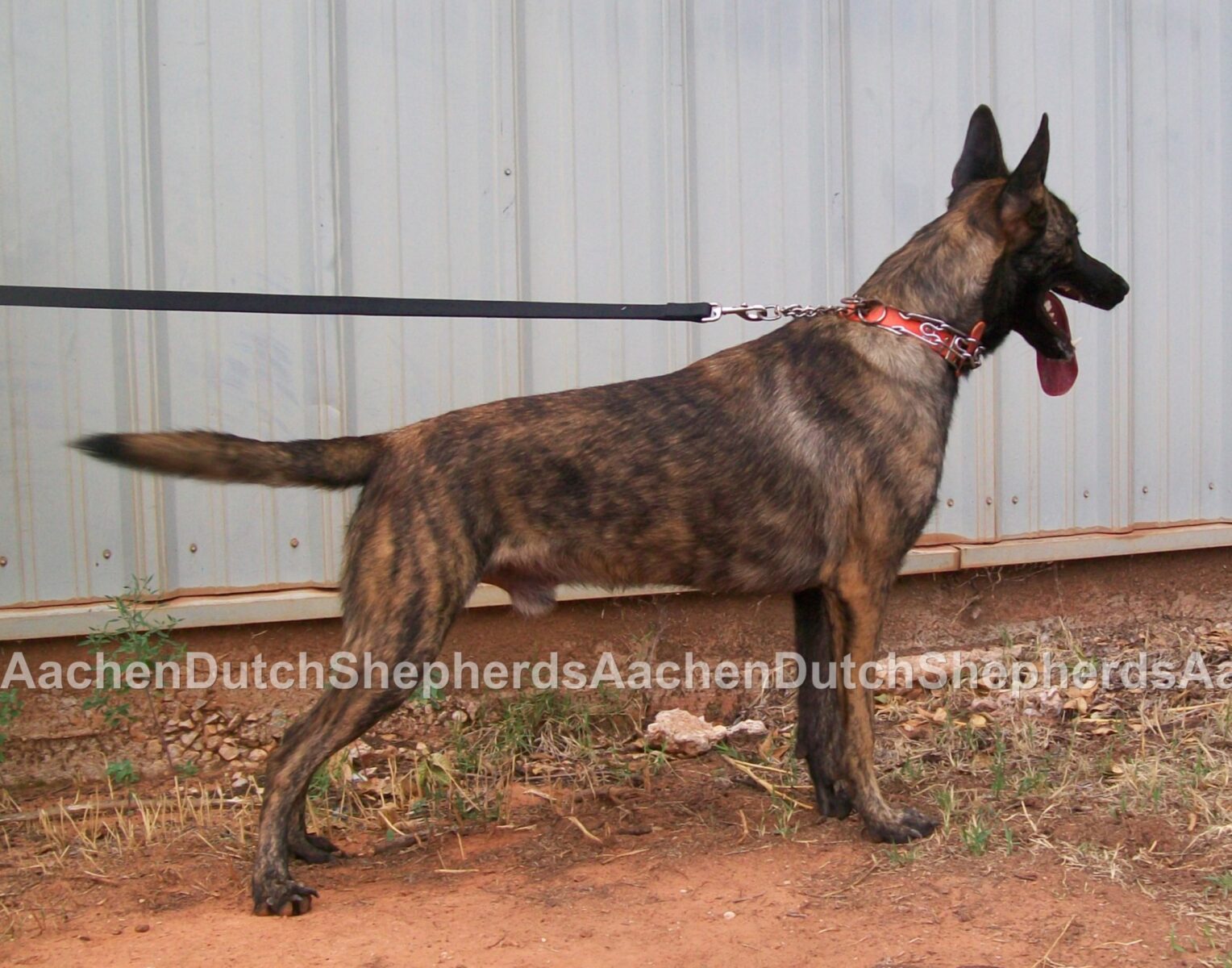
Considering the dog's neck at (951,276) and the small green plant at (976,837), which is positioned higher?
the dog's neck at (951,276)

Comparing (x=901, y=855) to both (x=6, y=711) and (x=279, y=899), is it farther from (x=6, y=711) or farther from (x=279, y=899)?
(x=6, y=711)

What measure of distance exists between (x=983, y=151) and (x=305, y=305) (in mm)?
2382

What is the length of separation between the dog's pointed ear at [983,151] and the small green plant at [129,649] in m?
3.35

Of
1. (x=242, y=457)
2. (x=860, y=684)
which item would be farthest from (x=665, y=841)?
(x=242, y=457)

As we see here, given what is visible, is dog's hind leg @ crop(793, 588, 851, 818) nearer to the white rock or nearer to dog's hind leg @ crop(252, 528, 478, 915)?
the white rock

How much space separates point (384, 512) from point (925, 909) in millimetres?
1869

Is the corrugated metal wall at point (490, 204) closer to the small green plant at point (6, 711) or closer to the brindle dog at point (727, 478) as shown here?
the small green plant at point (6, 711)

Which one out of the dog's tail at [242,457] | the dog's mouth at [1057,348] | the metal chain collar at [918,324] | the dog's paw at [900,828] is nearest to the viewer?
the dog's tail at [242,457]

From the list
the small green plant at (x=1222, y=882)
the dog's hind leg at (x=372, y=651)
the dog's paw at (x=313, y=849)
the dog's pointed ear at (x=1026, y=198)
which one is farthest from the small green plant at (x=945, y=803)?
the dog's paw at (x=313, y=849)

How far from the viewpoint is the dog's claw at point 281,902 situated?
129 inches

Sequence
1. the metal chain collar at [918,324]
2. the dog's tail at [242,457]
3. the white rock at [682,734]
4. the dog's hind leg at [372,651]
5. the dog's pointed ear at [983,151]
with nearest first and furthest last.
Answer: the dog's tail at [242,457]
the dog's hind leg at [372,651]
the metal chain collar at [918,324]
the dog's pointed ear at [983,151]
the white rock at [682,734]

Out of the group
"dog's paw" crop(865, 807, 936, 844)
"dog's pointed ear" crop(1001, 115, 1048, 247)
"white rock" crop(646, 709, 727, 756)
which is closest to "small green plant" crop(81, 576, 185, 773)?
"white rock" crop(646, 709, 727, 756)

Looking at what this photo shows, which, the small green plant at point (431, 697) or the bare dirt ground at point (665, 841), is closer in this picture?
the bare dirt ground at point (665, 841)

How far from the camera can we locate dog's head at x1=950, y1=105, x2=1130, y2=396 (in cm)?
378
